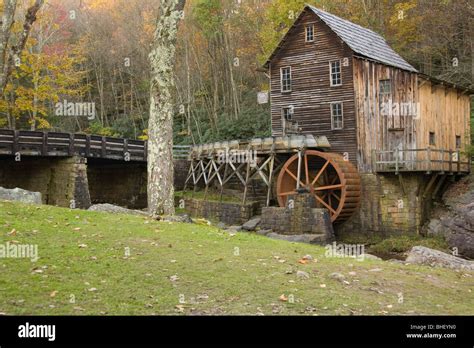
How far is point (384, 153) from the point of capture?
80.1 ft

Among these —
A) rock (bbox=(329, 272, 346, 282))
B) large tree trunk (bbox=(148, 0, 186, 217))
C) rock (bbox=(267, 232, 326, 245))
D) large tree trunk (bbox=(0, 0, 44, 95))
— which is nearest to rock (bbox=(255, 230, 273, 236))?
rock (bbox=(267, 232, 326, 245))

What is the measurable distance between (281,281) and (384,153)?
16.7 meters

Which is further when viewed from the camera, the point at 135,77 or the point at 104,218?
the point at 135,77

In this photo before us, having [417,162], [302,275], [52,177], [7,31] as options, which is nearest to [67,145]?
[52,177]

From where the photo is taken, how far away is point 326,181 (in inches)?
1067

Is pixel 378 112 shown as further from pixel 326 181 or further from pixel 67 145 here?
pixel 67 145

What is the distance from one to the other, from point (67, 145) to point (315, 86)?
497 inches

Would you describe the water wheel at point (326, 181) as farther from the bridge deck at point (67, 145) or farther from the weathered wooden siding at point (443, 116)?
the bridge deck at point (67, 145)

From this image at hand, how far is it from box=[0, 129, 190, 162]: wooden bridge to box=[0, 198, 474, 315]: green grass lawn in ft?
46.9

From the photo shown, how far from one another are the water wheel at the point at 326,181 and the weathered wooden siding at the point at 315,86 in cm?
133

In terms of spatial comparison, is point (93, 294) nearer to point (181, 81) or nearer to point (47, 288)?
point (47, 288)

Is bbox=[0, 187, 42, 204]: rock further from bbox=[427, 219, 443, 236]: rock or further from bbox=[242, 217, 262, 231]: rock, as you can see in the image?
bbox=[427, 219, 443, 236]: rock

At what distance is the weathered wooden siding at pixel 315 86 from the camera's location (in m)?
25.6
